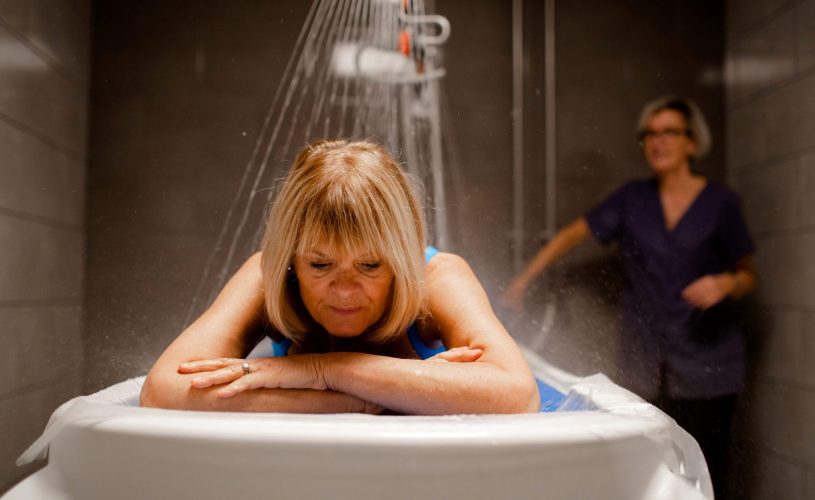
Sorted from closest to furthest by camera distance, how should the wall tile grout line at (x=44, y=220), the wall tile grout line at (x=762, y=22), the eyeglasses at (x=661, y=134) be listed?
the wall tile grout line at (x=44, y=220)
the wall tile grout line at (x=762, y=22)
the eyeglasses at (x=661, y=134)

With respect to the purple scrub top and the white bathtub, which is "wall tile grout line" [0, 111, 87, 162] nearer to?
the white bathtub

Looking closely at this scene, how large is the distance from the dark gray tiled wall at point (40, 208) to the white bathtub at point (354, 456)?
25 cm

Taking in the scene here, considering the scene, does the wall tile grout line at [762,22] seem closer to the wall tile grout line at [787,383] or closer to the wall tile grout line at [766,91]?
the wall tile grout line at [766,91]

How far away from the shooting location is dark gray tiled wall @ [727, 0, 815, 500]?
2.30 feet

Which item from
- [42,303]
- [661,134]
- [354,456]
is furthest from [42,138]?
[661,134]

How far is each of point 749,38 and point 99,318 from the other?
914mm

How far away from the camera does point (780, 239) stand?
0.73 metres

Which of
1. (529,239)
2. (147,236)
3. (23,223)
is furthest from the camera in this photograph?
(529,239)

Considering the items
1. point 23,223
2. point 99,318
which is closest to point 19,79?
point 23,223

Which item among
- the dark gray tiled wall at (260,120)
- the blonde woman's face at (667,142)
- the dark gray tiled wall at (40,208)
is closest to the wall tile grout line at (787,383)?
the dark gray tiled wall at (260,120)

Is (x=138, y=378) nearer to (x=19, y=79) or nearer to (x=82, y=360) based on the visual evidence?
(x=82, y=360)

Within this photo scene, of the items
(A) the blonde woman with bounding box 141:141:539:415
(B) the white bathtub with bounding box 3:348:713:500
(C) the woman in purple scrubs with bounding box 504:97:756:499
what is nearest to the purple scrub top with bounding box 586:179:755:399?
(C) the woman in purple scrubs with bounding box 504:97:756:499

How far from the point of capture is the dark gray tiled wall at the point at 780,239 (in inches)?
27.6

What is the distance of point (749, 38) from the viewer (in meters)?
0.78
